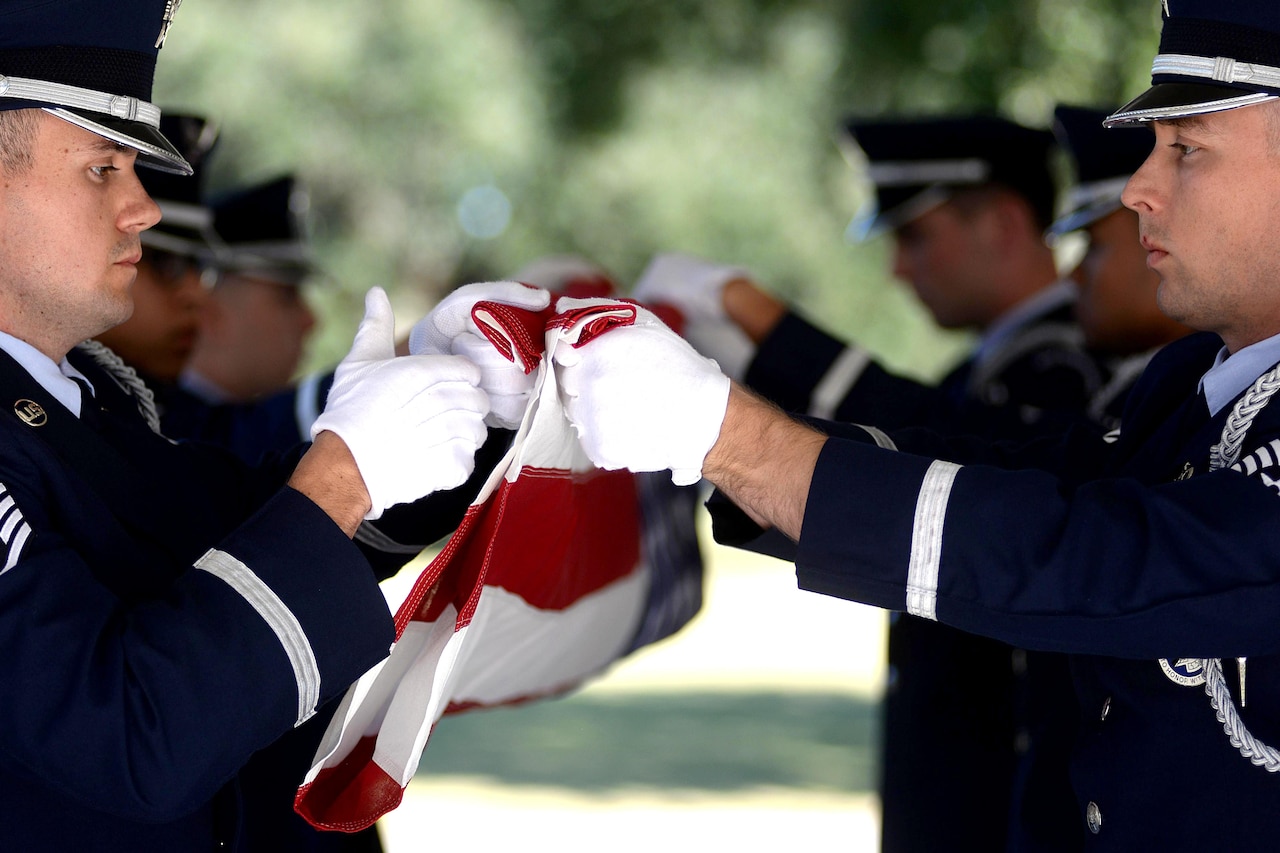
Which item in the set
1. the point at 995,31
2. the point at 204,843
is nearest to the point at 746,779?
the point at 995,31

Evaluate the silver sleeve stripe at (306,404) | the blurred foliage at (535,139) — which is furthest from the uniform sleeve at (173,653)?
the blurred foliage at (535,139)

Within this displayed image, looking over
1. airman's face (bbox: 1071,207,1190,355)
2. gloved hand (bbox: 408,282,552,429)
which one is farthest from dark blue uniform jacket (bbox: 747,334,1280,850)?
airman's face (bbox: 1071,207,1190,355)

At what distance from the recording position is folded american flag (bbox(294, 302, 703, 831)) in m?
2.09

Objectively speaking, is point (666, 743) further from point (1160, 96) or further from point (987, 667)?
point (1160, 96)

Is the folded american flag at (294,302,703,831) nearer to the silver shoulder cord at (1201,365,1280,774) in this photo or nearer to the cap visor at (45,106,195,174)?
the cap visor at (45,106,195,174)

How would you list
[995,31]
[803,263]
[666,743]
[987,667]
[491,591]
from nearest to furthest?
[491,591], [987,667], [995,31], [666,743], [803,263]

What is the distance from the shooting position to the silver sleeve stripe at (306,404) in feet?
11.6

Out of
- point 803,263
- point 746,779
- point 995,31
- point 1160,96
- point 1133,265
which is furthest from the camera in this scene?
point 803,263

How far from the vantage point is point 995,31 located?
20.4 feet

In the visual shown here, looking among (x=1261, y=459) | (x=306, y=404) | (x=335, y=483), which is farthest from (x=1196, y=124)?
(x=306, y=404)

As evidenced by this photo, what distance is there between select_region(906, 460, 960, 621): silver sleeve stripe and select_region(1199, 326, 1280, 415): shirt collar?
472 mm

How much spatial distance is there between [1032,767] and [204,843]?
1.34m

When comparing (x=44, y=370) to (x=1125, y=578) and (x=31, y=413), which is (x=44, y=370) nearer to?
(x=31, y=413)

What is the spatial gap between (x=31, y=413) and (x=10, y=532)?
10.7 inches
